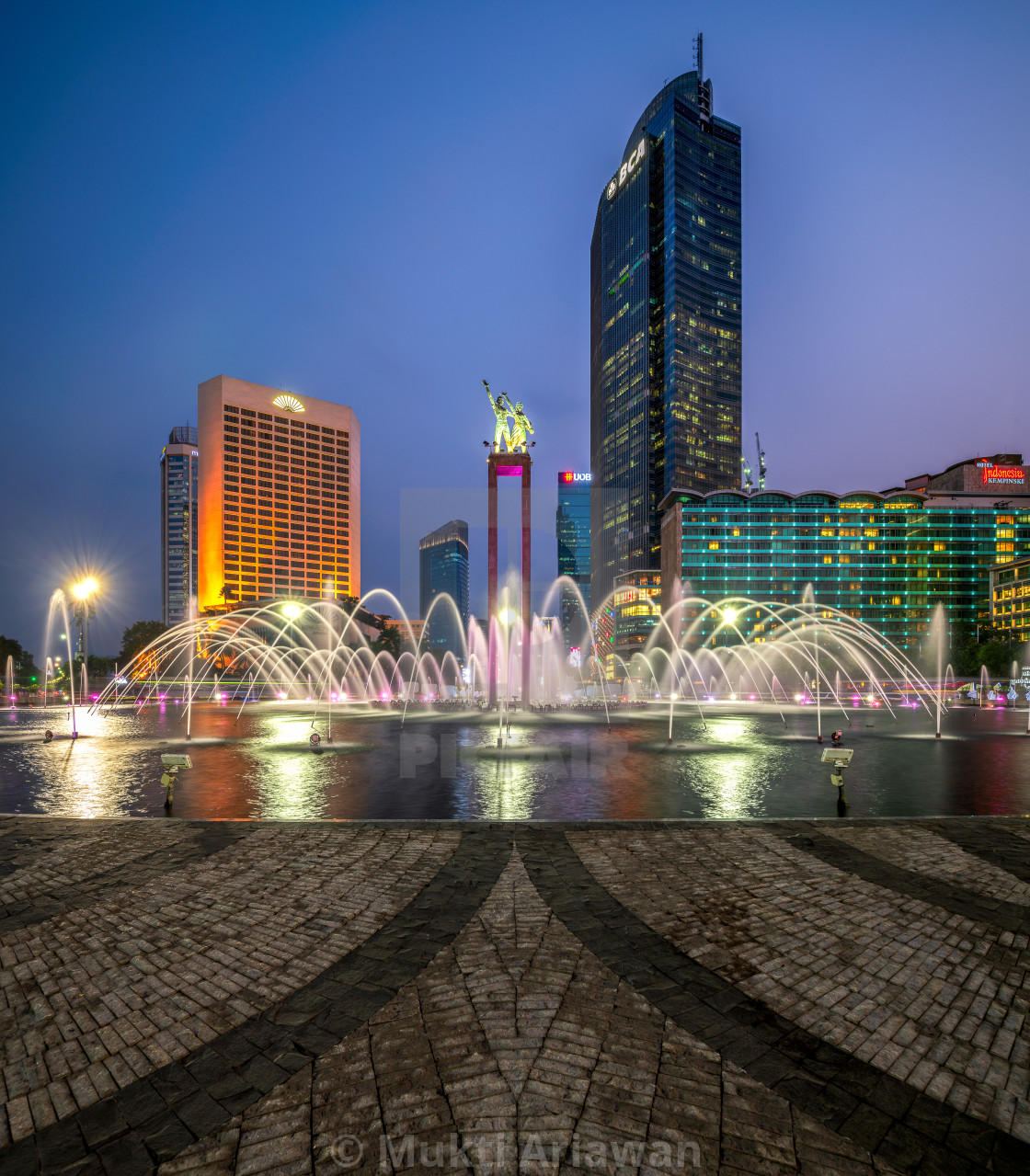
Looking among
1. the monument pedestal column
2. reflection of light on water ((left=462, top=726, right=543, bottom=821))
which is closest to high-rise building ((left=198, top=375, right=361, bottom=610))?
the monument pedestal column

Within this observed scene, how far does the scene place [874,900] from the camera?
804 centimetres

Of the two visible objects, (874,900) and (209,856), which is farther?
(209,856)

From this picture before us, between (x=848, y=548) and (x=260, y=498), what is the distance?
17016cm

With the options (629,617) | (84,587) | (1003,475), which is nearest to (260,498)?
(629,617)

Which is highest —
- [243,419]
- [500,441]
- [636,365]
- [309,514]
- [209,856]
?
Result: [636,365]

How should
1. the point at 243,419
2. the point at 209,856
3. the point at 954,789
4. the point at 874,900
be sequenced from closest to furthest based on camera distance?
the point at 874,900
the point at 209,856
the point at 954,789
the point at 243,419

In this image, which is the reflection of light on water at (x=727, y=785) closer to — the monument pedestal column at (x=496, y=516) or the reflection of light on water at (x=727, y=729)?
the reflection of light on water at (x=727, y=729)

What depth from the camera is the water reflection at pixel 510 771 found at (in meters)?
13.4

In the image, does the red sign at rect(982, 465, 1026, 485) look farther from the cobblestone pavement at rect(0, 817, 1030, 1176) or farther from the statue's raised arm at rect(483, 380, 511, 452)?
the cobblestone pavement at rect(0, 817, 1030, 1176)

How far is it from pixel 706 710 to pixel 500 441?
25.0 meters

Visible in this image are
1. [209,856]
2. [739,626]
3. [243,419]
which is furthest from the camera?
[243,419]

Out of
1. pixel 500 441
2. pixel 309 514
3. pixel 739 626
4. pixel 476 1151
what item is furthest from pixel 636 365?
pixel 476 1151

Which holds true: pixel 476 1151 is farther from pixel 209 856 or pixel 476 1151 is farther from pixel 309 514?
pixel 309 514

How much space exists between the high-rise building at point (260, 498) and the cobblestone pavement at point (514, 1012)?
599ft
